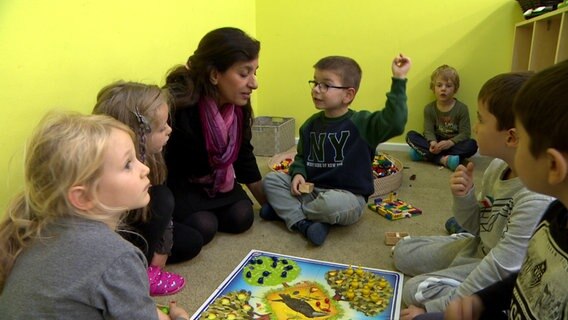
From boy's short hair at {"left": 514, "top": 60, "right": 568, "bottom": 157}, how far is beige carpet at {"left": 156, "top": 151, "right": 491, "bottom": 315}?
742 millimetres

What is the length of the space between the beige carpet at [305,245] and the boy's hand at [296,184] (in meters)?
0.12

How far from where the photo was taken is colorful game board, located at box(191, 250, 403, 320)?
97 cm

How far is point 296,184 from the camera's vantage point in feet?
4.79

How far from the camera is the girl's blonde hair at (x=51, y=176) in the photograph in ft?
2.10

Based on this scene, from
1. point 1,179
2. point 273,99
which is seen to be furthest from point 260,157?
point 1,179

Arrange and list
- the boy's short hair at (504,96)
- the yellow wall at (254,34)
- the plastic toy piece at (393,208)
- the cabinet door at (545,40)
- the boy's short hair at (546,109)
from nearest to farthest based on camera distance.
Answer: the boy's short hair at (546,109), the boy's short hair at (504,96), the yellow wall at (254,34), the plastic toy piece at (393,208), the cabinet door at (545,40)

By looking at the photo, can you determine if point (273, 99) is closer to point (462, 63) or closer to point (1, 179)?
point (462, 63)

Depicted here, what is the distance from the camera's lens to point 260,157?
7.76 ft

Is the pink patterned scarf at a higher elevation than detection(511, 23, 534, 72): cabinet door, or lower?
lower

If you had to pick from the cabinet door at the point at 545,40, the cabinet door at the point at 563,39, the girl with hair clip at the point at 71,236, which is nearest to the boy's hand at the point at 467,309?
the girl with hair clip at the point at 71,236

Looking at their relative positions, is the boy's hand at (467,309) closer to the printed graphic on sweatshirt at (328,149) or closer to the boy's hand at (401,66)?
the boy's hand at (401,66)

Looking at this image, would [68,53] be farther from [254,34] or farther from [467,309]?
[254,34]

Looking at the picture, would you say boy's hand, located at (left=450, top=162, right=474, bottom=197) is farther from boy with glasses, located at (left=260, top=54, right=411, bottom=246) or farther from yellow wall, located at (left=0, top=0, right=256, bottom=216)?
yellow wall, located at (left=0, top=0, right=256, bottom=216)

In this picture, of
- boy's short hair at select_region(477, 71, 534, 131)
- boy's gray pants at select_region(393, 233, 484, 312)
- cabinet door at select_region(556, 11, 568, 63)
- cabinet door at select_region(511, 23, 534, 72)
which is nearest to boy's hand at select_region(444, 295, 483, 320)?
boy's gray pants at select_region(393, 233, 484, 312)
